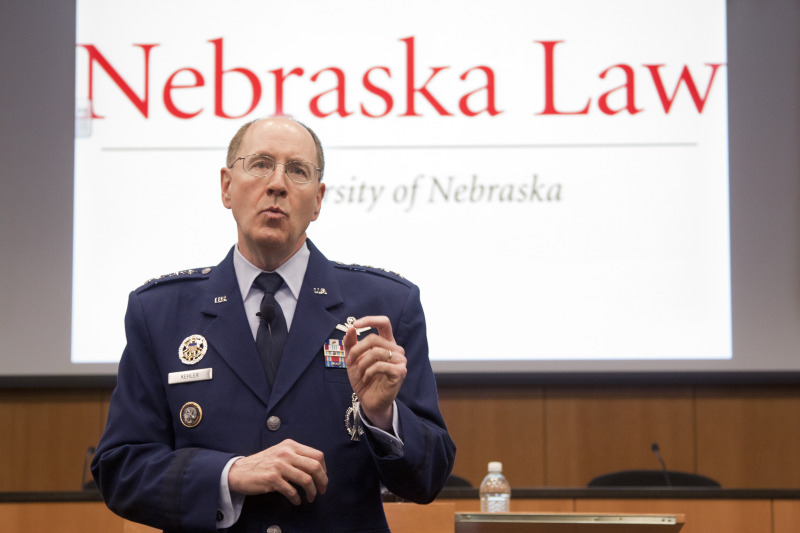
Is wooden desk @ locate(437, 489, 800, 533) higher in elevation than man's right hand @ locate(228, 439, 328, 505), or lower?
lower

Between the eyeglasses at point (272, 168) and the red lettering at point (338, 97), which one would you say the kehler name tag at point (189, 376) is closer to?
the eyeglasses at point (272, 168)

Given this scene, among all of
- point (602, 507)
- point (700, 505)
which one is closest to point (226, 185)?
point (602, 507)

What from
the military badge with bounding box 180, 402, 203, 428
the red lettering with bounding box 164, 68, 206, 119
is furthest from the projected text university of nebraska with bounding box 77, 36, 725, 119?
the military badge with bounding box 180, 402, 203, 428

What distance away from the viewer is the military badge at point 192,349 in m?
1.74

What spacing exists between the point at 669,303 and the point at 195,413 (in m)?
3.66

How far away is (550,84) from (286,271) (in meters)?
3.47

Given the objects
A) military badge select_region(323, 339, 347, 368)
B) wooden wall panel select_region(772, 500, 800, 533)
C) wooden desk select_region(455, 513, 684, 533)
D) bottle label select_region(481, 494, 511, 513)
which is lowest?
wooden wall panel select_region(772, 500, 800, 533)

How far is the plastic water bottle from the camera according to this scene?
361 centimetres

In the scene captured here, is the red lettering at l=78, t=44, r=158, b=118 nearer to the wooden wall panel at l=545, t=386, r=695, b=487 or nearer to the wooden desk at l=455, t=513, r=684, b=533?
the wooden wall panel at l=545, t=386, r=695, b=487

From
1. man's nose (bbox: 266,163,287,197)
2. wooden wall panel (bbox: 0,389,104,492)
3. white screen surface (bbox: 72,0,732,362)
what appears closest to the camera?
man's nose (bbox: 266,163,287,197)

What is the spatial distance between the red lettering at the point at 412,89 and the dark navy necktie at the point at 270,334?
3.35 m

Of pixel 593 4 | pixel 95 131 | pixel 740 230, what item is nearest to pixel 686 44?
pixel 593 4

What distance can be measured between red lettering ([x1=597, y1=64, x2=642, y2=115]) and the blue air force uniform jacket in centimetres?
346

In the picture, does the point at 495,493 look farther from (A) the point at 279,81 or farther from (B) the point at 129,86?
(B) the point at 129,86
